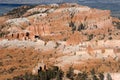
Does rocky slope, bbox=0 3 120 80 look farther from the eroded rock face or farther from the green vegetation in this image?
the green vegetation

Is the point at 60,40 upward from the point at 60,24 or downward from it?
downward

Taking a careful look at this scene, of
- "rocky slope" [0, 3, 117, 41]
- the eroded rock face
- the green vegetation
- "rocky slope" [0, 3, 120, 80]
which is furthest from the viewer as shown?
the eroded rock face

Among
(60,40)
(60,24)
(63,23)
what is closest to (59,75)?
(60,40)

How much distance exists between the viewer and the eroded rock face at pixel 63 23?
13588 centimetres

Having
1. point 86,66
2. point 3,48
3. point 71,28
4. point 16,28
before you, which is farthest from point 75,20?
point 86,66

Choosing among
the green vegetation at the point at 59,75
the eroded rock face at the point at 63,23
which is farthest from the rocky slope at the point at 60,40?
the green vegetation at the point at 59,75

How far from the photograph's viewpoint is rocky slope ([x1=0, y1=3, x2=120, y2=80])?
4373 inches

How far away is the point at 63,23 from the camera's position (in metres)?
146

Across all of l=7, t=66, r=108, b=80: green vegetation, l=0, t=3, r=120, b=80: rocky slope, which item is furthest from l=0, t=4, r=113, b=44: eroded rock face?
l=7, t=66, r=108, b=80: green vegetation

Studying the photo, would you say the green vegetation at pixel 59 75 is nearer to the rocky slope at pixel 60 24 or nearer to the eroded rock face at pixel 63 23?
the eroded rock face at pixel 63 23

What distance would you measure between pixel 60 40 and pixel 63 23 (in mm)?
16199

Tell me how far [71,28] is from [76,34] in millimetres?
8734

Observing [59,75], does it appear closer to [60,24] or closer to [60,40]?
[60,40]

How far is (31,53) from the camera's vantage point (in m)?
124
